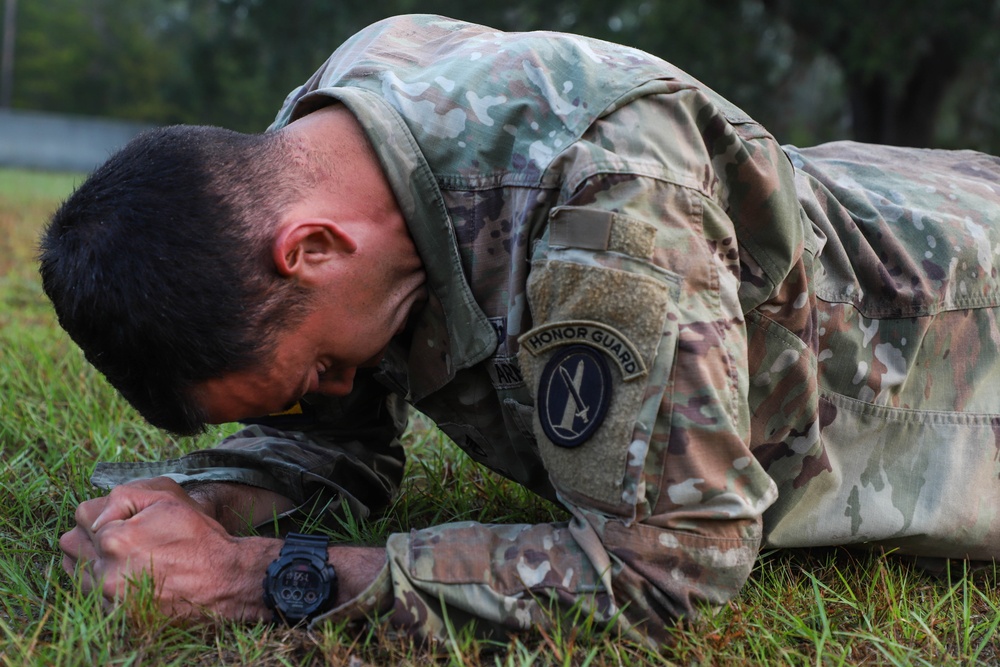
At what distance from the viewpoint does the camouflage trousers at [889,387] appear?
Answer: 202 centimetres

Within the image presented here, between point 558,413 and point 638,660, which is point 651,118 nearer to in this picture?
point 558,413

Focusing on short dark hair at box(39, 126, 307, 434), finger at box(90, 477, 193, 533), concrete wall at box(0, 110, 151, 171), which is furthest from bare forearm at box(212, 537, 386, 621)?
concrete wall at box(0, 110, 151, 171)

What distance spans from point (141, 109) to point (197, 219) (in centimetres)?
4127

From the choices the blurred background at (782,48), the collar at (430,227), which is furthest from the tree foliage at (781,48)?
the collar at (430,227)

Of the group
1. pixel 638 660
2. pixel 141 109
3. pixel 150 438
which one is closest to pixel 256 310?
pixel 638 660

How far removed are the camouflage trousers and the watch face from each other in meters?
0.90

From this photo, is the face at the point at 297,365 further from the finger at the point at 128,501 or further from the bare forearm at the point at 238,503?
the bare forearm at the point at 238,503

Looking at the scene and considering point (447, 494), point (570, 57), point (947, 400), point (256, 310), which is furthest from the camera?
point (447, 494)

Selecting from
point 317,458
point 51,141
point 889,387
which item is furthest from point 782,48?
point 51,141

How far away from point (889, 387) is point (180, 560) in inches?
58.4

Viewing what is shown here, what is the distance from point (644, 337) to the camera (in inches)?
62.7

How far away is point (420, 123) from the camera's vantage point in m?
1.91

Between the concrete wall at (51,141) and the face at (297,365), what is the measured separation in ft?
73.3

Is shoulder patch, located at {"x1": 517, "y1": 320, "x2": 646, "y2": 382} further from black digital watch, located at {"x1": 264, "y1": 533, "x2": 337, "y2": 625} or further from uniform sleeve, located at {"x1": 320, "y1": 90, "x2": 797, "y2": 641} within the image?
black digital watch, located at {"x1": 264, "y1": 533, "x2": 337, "y2": 625}
